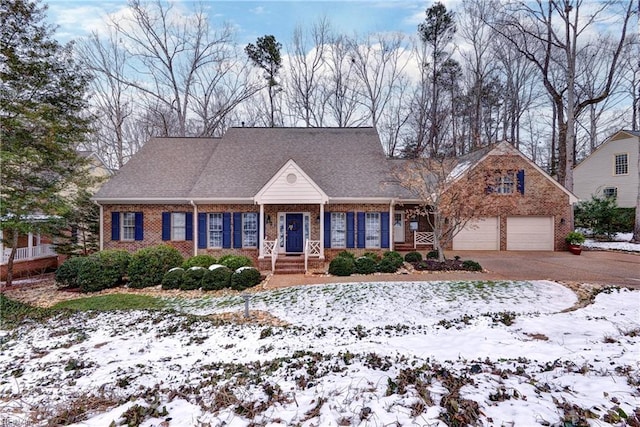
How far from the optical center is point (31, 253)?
14.4 meters

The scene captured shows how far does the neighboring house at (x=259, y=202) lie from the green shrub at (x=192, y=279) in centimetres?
276

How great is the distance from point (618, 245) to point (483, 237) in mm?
7382

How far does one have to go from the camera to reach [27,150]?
32.5ft

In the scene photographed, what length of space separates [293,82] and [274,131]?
11255 millimetres

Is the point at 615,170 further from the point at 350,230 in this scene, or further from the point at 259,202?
the point at 259,202

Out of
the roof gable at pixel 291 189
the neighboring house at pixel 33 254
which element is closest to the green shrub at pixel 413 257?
the roof gable at pixel 291 189

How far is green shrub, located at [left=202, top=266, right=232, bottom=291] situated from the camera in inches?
395

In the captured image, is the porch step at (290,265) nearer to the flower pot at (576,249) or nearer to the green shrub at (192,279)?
the green shrub at (192,279)

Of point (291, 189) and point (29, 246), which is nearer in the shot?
point (291, 189)

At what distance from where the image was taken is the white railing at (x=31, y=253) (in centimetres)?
1332

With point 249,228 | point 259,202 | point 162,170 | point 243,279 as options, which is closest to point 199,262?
point 243,279

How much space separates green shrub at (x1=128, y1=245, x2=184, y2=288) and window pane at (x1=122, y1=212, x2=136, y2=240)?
12.1 ft

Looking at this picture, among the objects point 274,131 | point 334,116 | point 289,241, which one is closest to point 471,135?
point 334,116

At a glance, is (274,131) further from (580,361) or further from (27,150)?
(580,361)
